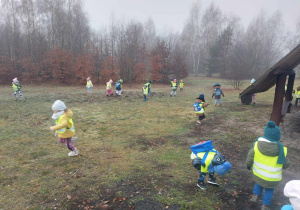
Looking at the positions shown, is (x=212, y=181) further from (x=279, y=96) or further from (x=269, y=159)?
(x=279, y=96)

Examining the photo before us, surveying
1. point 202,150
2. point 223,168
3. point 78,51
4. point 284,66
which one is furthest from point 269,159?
point 78,51

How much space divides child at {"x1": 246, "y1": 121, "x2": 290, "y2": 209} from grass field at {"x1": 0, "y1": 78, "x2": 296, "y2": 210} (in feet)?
2.49

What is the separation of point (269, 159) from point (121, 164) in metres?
3.71

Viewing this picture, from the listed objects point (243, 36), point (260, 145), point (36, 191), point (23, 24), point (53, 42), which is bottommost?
point (36, 191)

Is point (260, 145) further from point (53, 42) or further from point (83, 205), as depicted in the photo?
point (53, 42)

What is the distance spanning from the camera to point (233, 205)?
12.7 feet

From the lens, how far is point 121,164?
18.1 ft

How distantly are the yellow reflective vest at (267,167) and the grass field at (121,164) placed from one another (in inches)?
33.8

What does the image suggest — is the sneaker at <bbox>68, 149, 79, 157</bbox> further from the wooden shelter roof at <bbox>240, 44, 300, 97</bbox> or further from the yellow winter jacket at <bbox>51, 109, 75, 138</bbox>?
the wooden shelter roof at <bbox>240, 44, 300, 97</bbox>

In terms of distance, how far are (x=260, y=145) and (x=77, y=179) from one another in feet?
13.7

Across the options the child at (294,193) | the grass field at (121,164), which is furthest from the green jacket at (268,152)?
the child at (294,193)

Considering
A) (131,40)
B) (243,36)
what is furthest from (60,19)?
(243,36)

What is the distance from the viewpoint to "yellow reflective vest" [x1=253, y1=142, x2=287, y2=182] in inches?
134

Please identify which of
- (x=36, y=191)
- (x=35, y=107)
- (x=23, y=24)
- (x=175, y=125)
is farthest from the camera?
(x=23, y=24)
